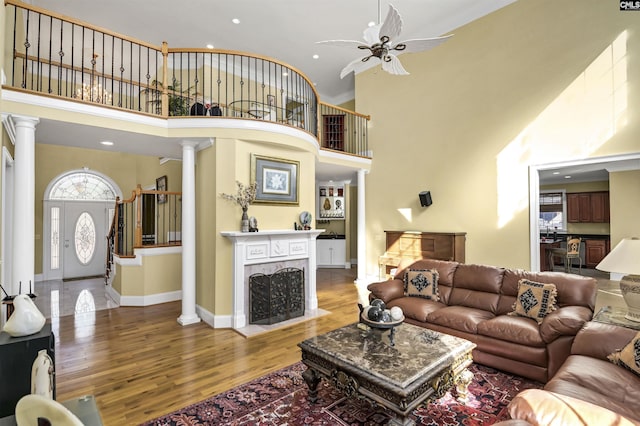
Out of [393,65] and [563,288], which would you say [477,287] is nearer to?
[563,288]

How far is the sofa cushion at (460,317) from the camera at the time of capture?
10.4 ft

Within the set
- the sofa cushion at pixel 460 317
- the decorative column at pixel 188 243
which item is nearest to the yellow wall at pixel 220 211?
the decorative column at pixel 188 243

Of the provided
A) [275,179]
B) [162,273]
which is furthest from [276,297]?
[162,273]

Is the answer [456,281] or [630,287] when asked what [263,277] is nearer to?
[456,281]

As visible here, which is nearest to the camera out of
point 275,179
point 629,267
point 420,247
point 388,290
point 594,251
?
point 629,267

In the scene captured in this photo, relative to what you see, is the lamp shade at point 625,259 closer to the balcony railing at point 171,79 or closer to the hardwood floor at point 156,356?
the hardwood floor at point 156,356

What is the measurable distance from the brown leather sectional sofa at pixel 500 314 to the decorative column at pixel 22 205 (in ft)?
13.4

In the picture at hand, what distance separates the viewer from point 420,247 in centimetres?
604

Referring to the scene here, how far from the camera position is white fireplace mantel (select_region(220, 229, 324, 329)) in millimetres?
4289

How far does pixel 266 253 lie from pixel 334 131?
509cm

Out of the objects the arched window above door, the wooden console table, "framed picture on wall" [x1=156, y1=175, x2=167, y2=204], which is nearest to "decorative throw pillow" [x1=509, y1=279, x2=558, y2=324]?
the wooden console table

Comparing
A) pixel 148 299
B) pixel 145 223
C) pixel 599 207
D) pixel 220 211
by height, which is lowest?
pixel 148 299

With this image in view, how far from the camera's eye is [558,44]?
4.75 meters

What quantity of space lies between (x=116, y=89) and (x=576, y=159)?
33.0 ft
